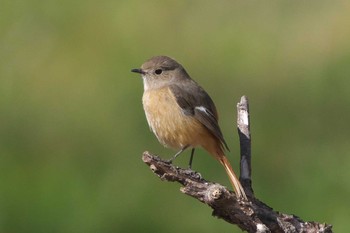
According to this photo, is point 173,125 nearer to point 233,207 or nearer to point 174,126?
point 174,126

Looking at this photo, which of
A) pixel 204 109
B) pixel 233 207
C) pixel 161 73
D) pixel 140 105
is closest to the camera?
pixel 233 207

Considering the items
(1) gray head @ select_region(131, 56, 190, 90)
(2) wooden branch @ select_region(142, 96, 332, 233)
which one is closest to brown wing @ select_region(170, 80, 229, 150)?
(1) gray head @ select_region(131, 56, 190, 90)

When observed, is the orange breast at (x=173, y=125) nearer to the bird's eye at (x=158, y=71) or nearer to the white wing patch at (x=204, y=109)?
the white wing patch at (x=204, y=109)

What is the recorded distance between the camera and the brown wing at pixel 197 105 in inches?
316

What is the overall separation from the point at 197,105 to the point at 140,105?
9.13 ft

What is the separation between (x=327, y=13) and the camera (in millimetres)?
12828

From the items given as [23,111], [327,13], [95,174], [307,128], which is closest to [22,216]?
[95,174]

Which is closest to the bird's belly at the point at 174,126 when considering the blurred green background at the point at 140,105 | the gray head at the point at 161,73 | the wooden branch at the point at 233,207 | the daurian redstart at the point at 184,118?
the daurian redstart at the point at 184,118

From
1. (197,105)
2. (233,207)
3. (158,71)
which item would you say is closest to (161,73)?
(158,71)

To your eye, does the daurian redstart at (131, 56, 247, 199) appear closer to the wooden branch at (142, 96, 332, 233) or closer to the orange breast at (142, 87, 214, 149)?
the orange breast at (142, 87, 214, 149)

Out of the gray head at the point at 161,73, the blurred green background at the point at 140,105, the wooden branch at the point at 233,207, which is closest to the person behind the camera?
the wooden branch at the point at 233,207

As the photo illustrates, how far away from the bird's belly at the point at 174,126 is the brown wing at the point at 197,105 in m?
0.04

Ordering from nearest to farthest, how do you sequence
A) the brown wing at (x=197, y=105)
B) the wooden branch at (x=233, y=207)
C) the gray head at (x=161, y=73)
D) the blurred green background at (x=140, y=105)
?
1. the wooden branch at (x=233, y=207)
2. the brown wing at (x=197, y=105)
3. the gray head at (x=161, y=73)
4. the blurred green background at (x=140, y=105)

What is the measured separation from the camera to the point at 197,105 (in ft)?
26.7
